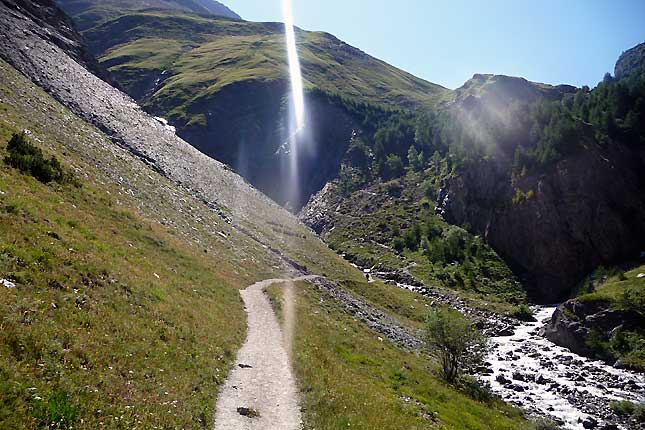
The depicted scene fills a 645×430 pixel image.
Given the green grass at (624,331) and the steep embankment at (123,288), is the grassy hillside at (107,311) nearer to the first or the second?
the steep embankment at (123,288)

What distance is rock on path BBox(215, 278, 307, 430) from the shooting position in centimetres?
1767

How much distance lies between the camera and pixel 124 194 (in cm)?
5103

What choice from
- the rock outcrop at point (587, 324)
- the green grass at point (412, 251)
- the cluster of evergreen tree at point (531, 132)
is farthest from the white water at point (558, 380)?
the cluster of evergreen tree at point (531, 132)

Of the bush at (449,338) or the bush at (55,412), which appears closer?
the bush at (55,412)

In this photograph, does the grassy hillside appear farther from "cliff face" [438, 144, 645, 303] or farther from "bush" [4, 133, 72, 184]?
"cliff face" [438, 144, 645, 303]

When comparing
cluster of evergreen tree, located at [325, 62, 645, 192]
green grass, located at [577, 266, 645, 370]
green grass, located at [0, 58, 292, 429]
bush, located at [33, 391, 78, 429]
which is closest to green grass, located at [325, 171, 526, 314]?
cluster of evergreen tree, located at [325, 62, 645, 192]

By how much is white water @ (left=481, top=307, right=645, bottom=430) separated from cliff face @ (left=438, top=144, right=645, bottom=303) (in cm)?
4067

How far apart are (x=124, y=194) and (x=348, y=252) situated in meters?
86.4

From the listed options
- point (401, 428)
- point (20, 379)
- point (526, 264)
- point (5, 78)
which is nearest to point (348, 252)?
point (526, 264)

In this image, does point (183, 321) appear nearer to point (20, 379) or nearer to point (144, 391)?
point (144, 391)

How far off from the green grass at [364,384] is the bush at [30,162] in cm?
2332

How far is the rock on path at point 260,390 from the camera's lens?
1767 centimetres

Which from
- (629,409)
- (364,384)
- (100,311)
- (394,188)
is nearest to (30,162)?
(100,311)

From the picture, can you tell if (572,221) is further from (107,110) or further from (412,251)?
(107,110)
